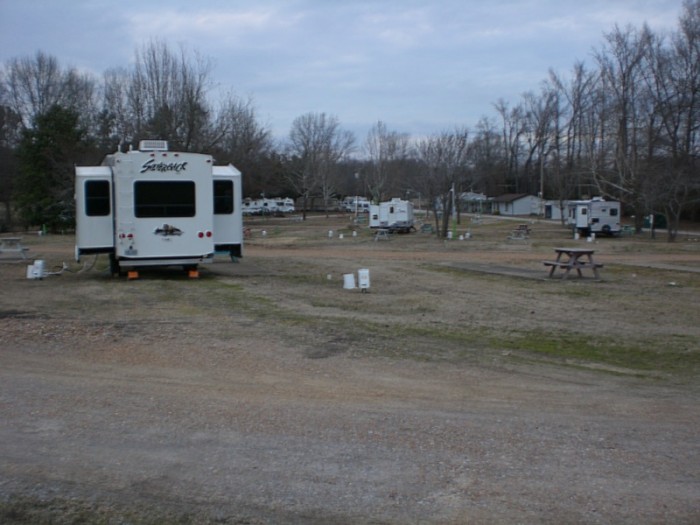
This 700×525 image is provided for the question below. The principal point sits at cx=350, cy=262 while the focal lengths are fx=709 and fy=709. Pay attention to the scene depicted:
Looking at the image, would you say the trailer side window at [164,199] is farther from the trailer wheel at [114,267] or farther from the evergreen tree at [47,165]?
the evergreen tree at [47,165]

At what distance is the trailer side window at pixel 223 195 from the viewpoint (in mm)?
16281

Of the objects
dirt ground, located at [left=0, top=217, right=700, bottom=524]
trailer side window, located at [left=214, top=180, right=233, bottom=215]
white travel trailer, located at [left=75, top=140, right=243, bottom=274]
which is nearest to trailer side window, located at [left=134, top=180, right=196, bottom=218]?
white travel trailer, located at [left=75, top=140, right=243, bottom=274]

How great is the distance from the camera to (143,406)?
573 cm

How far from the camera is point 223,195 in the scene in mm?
16312

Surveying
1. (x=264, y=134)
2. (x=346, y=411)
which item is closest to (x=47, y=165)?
(x=264, y=134)

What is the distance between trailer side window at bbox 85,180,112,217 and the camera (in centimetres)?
1495

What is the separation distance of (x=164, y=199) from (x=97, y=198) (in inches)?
55.1

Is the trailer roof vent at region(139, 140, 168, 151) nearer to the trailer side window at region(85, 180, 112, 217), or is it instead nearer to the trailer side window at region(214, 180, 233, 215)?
the trailer side window at region(85, 180, 112, 217)

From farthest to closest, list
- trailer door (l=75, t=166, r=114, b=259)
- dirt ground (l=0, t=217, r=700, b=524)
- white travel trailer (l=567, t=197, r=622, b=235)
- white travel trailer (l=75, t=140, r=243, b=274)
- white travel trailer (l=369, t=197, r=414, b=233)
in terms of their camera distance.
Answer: white travel trailer (l=369, t=197, r=414, b=233) < white travel trailer (l=567, t=197, r=622, b=235) < trailer door (l=75, t=166, r=114, b=259) < white travel trailer (l=75, t=140, r=243, b=274) < dirt ground (l=0, t=217, r=700, b=524)

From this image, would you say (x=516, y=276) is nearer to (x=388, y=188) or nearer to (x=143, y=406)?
(x=143, y=406)

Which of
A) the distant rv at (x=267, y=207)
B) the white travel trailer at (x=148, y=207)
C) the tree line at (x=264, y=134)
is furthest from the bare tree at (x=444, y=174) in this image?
the distant rv at (x=267, y=207)

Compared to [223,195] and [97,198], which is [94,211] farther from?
[223,195]

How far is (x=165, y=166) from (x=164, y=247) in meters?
1.72

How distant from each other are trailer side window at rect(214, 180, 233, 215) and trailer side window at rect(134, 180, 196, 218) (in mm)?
1077
